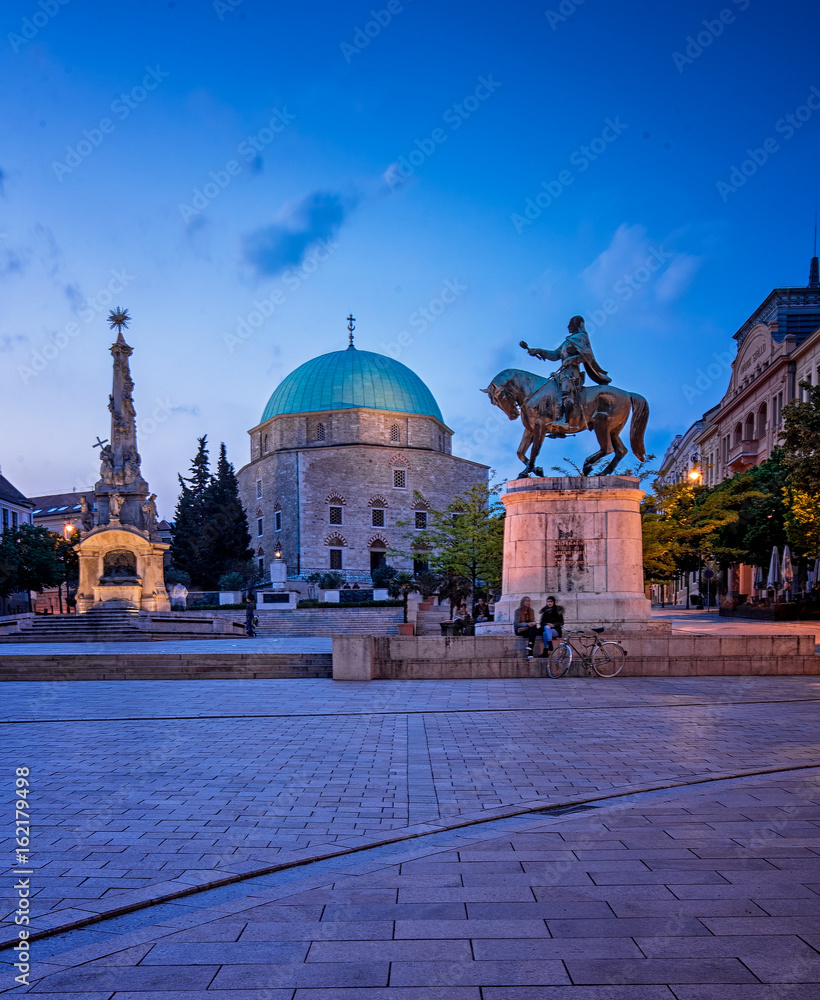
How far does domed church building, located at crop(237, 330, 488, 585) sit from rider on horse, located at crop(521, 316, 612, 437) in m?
47.8

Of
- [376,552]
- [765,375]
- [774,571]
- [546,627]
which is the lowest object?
[546,627]

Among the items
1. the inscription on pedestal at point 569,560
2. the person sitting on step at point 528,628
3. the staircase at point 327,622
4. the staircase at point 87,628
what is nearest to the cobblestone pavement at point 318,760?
the person sitting on step at point 528,628

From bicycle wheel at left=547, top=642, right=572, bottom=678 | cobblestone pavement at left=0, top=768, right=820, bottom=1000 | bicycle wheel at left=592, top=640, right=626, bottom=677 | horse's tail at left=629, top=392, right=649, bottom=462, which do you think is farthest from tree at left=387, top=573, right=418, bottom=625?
cobblestone pavement at left=0, top=768, right=820, bottom=1000

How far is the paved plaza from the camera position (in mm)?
3217

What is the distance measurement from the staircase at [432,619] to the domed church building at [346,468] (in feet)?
70.9

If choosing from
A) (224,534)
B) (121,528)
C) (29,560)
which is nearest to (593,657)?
(121,528)

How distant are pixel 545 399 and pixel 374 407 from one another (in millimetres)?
54125

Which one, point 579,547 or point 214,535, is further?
point 214,535

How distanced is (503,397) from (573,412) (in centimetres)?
165

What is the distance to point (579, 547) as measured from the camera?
690 inches

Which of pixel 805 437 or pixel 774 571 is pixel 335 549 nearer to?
pixel 774 571

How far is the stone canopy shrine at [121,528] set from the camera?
36.9 metres

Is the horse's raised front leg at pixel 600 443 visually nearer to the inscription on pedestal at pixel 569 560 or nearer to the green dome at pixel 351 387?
the inscription on pedestal at pixel 569 560

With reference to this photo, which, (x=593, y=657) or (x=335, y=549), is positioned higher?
(x=335, y=549)
